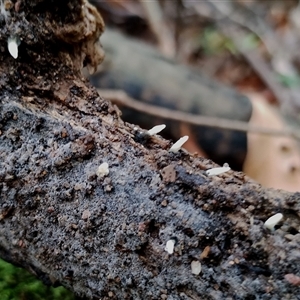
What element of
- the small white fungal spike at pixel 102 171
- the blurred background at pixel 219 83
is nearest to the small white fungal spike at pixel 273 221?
the small white fungal spike at pixel 102 171

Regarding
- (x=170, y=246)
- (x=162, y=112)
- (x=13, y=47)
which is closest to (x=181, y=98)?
(x=162, y=112)

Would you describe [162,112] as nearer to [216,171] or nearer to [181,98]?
[181,98]

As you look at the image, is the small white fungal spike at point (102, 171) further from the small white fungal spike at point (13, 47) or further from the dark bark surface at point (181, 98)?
the dark bark surface at point (181, 98)

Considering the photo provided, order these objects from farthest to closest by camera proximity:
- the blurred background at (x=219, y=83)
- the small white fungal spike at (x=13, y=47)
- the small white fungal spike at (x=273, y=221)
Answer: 1. the blurred background at (x=219, y=83)
2. the small white fungal spike at (x=13, y=47)
3. the small white fungal spike at (x=273, y=221)

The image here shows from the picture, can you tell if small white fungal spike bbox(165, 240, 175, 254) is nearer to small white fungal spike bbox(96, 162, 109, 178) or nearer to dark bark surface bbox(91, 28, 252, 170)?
small white fungal spike bbox(96, 162, 109, 178)

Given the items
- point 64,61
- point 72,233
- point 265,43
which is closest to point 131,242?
point 72,233

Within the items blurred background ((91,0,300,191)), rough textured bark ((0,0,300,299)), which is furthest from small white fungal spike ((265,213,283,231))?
blurred background ((91,0,300,191))

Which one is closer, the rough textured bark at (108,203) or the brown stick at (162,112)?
the rough textured bark at (108,203)
